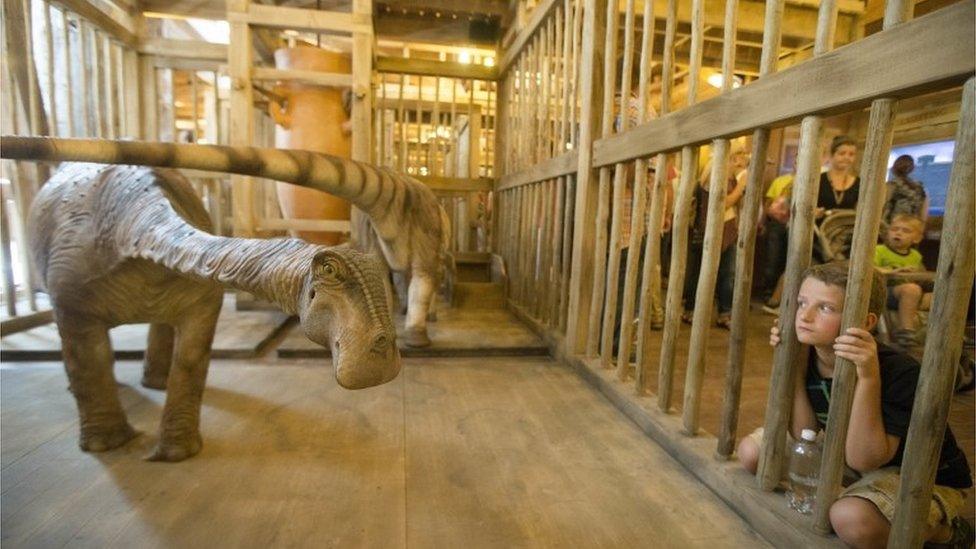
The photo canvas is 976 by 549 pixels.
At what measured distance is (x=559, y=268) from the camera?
10.4 feet

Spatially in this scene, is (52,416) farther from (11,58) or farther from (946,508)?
(946,508)

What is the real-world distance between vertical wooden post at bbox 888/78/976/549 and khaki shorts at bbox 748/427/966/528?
102 mm

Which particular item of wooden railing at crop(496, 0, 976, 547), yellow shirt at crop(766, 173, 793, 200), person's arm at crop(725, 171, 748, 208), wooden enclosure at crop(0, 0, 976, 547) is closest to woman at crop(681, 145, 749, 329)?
person's arm at crop(725, 171, 748, 208)

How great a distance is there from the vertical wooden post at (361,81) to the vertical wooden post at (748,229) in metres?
2.59

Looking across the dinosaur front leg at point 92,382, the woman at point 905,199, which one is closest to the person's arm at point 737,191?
the woman at point 905,199

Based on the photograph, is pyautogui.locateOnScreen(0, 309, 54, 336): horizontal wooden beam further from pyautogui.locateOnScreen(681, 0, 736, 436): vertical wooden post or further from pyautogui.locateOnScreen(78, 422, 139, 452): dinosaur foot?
pyautogui.locateOnScreen(681, 0, 736, 436): vertical wooden post

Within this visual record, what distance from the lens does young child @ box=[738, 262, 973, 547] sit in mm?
1129

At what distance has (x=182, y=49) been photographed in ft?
13.1

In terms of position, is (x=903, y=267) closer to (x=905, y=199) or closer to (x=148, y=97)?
(x=905, y=199)

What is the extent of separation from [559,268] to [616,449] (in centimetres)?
149

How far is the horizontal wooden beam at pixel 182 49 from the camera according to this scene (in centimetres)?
396

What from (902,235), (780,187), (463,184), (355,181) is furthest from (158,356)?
(780,187)

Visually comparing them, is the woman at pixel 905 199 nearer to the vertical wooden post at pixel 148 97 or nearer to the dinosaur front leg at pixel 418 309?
the dinosaur front leg at pixel 418 309

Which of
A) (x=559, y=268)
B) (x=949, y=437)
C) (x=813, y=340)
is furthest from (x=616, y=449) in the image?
(x=559, y=268)
